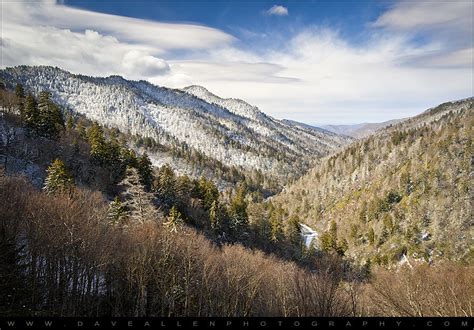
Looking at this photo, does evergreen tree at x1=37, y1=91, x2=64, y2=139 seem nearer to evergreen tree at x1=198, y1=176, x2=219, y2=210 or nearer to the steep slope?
evergreen tree at x1=198, y1=176, x2=219, y2=210

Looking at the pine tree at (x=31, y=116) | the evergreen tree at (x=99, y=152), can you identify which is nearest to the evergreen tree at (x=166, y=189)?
the evergreen tree at (x=99, y=152)

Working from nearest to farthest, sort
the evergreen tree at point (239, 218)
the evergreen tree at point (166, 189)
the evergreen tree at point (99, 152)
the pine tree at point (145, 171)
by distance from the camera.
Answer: the evergreen tree at point (99, 152)
the evergreen tree at point (166, 189)
the pine tree at point (145, 171)
the evergreen tree at point (239, 218)

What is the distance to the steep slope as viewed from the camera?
386ft

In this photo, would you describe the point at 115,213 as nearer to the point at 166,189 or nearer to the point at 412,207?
the point at 166,189

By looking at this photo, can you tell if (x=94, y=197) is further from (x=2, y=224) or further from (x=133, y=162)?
(x=133, y=162)

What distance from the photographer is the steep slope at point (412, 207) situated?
11756 centimetres

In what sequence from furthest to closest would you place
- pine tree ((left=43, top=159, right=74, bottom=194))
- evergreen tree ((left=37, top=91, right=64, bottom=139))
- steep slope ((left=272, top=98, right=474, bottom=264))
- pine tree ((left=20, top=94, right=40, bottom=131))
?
steep slope ((left=272, top=98, right=474, bottom=264))
evergreen tree ((left=37, top=91, right=64, bottom=139))
pine tree ((left=20, top=94, right=40, bottom=131))
pine tree ((left=43, top=159, right=74, bottom=194))

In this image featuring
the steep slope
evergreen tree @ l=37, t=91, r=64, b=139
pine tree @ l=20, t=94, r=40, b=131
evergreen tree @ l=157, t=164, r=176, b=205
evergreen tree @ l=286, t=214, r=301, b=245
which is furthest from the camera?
the steep slope

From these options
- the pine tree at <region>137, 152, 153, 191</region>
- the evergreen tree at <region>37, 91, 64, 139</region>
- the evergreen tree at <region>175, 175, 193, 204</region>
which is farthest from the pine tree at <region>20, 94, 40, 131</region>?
the evergreen tree at <region>175, 175, 193, 204</region>

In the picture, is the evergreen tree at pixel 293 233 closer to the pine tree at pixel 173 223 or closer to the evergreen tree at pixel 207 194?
the evergreen tree at pixel 207 194

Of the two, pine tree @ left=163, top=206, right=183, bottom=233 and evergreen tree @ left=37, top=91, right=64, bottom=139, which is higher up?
evergreen tree @ left=37, top=91, right=64, bottom=139

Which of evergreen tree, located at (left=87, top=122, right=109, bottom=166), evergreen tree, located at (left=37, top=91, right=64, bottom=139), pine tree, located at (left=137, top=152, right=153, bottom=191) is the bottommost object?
pine tree, located at (left=137, top=152, right=153, bottom=191)

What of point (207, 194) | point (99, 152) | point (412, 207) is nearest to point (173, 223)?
point (99, 152)

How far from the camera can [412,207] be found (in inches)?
5344
